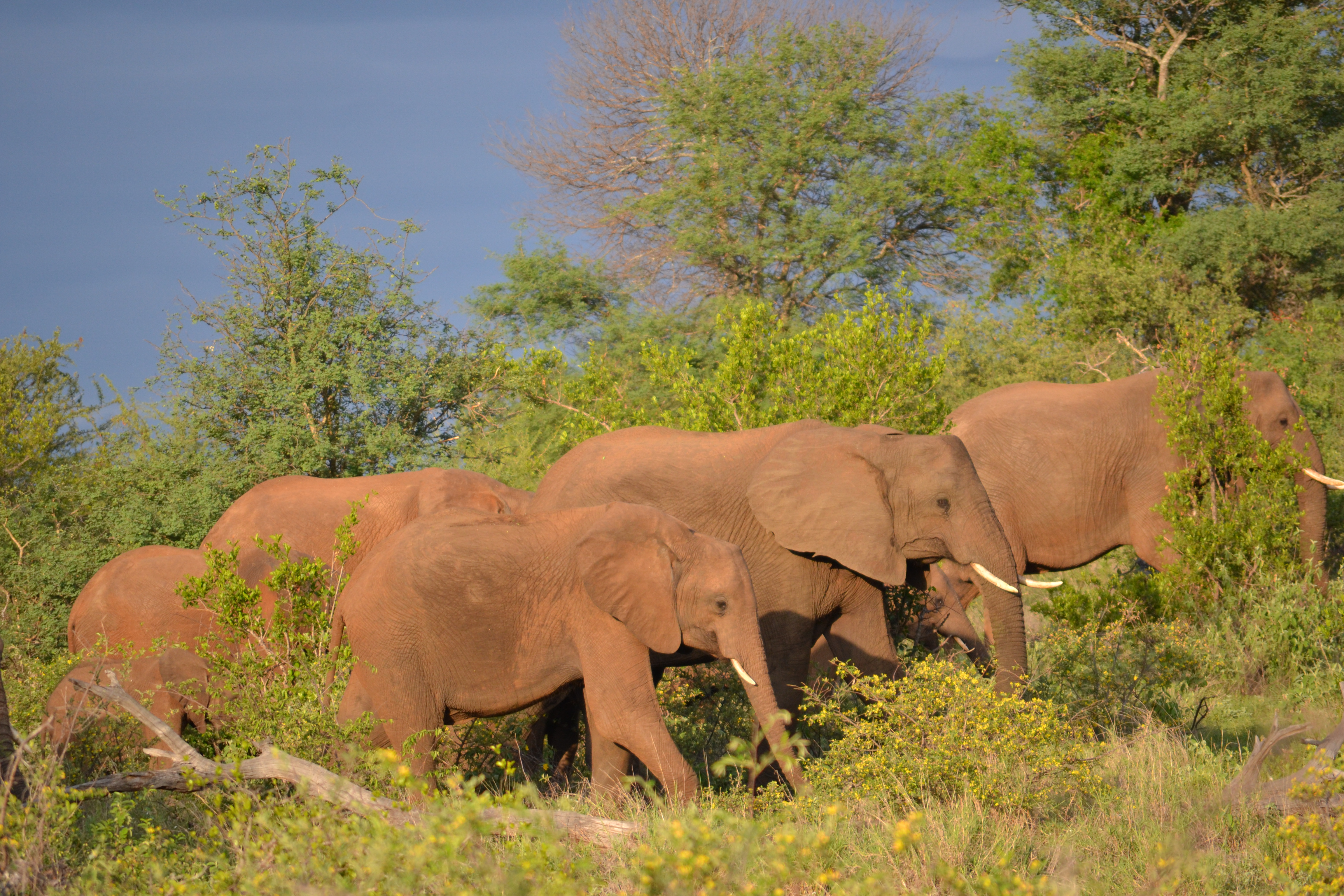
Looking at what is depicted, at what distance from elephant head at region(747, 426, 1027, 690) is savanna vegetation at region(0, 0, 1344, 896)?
0.79 metres

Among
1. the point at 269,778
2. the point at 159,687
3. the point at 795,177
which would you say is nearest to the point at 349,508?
the point at 159,687

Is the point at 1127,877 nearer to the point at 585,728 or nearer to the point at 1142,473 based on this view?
the point at 585,728

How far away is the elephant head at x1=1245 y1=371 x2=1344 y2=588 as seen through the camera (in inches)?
485

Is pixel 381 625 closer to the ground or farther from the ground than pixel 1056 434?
farther from the ground

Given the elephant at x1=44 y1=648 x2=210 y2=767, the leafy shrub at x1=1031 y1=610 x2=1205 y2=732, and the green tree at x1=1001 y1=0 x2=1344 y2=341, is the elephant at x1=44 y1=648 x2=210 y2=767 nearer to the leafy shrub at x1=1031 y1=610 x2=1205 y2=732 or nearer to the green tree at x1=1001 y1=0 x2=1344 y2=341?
the leafy shrub at x1=1031 y1=610 x2=1205 y2=732

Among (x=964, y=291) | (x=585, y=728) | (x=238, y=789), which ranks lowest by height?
(x=964, y=291)

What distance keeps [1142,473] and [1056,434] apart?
0.88 metres

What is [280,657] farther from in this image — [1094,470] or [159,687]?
[1094,470]

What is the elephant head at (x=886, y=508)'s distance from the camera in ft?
27.6

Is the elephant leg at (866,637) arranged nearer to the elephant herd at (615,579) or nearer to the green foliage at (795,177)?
the elephant herd at (615,579)

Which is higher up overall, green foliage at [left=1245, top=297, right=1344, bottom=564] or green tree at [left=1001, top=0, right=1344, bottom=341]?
green tree at [left=1001, top=0, right=1344, bottom=341]

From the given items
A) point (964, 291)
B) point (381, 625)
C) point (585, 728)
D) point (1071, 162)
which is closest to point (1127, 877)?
point (381, 625)


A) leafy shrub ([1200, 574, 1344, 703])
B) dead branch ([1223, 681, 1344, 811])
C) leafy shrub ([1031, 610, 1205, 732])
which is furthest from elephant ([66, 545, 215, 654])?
leafy shrub ([1200, 574, 1344, 703])

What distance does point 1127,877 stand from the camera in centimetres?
580
